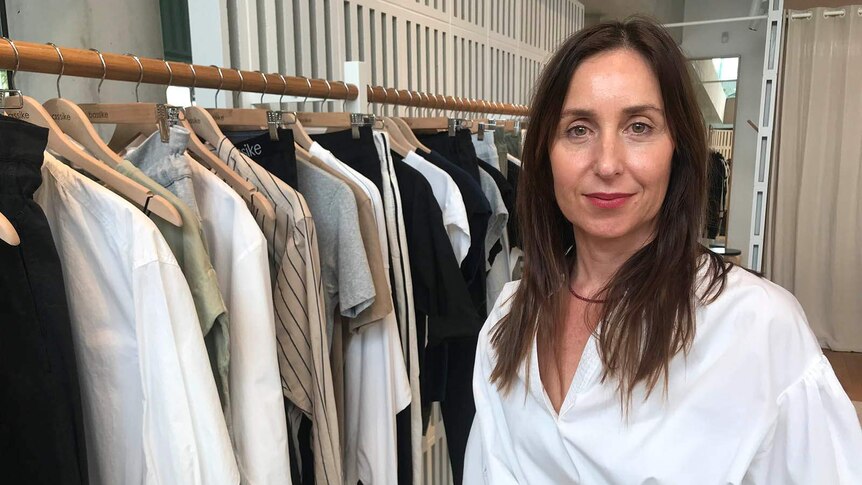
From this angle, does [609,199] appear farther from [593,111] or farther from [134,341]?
[134,341]

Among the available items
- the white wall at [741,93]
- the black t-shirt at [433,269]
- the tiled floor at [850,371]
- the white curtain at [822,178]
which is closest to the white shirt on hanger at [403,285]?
the black t-shirt at [433,269]

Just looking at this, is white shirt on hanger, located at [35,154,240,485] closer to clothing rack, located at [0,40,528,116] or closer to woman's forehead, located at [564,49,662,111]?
clothing rack, located at [0,40,528,116]

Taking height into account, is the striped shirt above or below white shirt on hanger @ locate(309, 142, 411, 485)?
above

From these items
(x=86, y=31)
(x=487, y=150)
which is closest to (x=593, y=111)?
(x=487, y=150)

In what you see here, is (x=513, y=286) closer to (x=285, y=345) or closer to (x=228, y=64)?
(x=285, y=345)

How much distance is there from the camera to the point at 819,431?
813 mm

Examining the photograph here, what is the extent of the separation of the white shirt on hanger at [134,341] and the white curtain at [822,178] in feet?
14.7

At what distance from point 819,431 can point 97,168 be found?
1094 mm

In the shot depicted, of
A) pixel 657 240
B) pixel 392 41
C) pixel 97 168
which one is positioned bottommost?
pixel 657 240

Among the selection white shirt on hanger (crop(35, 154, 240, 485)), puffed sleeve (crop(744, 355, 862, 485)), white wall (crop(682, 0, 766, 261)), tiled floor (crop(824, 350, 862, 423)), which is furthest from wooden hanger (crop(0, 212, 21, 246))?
white wall (crop(682, 0, 766, 261))

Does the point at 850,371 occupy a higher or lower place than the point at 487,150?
lower

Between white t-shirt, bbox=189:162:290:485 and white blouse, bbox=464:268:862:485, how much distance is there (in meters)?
0.49

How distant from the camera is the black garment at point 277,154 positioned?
1276 mm

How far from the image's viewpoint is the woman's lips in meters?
0.88
